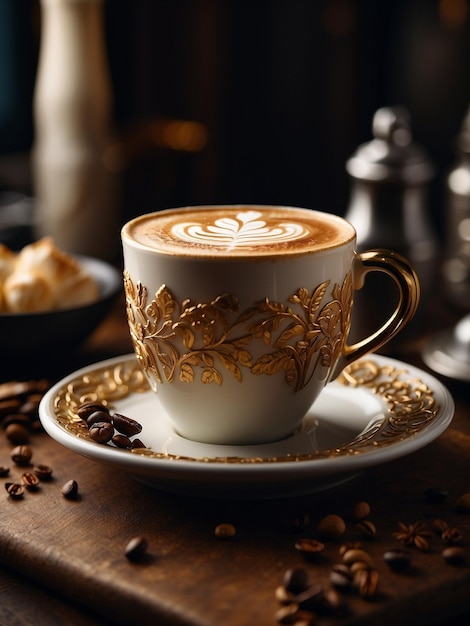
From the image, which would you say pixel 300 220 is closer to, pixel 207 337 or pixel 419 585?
pixel 207 337

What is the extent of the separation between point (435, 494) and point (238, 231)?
0.33 m

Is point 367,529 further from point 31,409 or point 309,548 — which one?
point 31,409

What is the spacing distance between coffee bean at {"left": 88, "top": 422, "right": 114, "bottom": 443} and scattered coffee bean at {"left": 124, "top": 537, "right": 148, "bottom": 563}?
14 centimetres

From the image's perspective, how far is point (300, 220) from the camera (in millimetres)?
1032

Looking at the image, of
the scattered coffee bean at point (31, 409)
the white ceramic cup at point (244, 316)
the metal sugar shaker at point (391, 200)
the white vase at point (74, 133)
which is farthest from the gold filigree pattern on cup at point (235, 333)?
the white vase at point (74, 133)

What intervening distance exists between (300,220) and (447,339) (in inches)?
14.1

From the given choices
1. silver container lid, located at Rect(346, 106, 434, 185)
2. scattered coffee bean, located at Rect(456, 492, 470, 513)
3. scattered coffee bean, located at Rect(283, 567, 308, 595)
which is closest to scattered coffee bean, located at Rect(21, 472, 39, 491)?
scattered coffee bean, located at Rect(283, 567, 308, 595)

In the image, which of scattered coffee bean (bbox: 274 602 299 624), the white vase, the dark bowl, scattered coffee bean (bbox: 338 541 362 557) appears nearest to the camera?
scattered coffee bean (bbox: 274 602 299 624)

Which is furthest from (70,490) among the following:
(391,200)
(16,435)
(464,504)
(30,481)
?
(391,200)

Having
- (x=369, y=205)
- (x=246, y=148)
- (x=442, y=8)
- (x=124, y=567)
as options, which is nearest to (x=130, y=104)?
(x=246, y=148)

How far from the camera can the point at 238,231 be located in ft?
3.24

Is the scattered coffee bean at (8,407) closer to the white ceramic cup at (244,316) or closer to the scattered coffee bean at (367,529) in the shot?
the white ceramic cup at (244,316)

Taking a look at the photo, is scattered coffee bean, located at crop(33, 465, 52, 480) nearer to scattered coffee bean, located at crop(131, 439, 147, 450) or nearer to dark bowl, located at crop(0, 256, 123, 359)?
scattered coffee bean, located at crop(131, 439, 147, 450)

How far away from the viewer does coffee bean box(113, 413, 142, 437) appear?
3.10 feet
